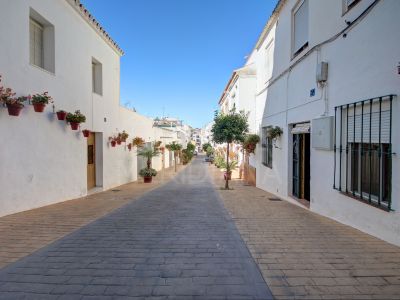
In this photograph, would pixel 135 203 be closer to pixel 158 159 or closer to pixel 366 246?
pixel 366 246

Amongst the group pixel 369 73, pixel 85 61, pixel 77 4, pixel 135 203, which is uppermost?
pixel 77 4

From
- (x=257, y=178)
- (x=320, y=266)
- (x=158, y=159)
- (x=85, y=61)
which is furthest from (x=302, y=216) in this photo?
(x=158, y=159)

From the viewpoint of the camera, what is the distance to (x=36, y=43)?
8750 millimetres

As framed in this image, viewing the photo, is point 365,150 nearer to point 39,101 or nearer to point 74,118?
point 39,101

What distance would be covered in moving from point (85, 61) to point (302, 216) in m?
9.28

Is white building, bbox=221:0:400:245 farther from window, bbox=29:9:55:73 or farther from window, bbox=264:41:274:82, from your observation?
window, bbox=29:9:55:73

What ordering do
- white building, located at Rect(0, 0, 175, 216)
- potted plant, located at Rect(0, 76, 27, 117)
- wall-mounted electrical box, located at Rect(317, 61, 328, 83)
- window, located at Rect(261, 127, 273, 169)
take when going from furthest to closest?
window, located at Rect(261, 127, 273, 169), white building, located at Rect(0, 0, 175, 216), wall-mounted electrical box, located at Rect(317, 61, 328, 83), potted plant, located at Rect(0, 76, 27, 117)

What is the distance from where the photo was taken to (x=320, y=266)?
13.1ft

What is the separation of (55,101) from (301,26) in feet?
25.6

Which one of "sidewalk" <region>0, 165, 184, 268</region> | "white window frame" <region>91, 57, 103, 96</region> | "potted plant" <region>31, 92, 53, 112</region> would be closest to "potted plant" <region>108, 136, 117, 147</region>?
"white window frame" <region>91, 57, 103, 96</region>

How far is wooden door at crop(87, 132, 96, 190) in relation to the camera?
1216 centimetres

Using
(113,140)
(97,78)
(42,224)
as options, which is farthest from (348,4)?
(113,140)

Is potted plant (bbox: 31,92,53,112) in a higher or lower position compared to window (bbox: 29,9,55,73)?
lower

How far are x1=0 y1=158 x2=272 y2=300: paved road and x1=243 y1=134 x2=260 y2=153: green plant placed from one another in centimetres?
828
